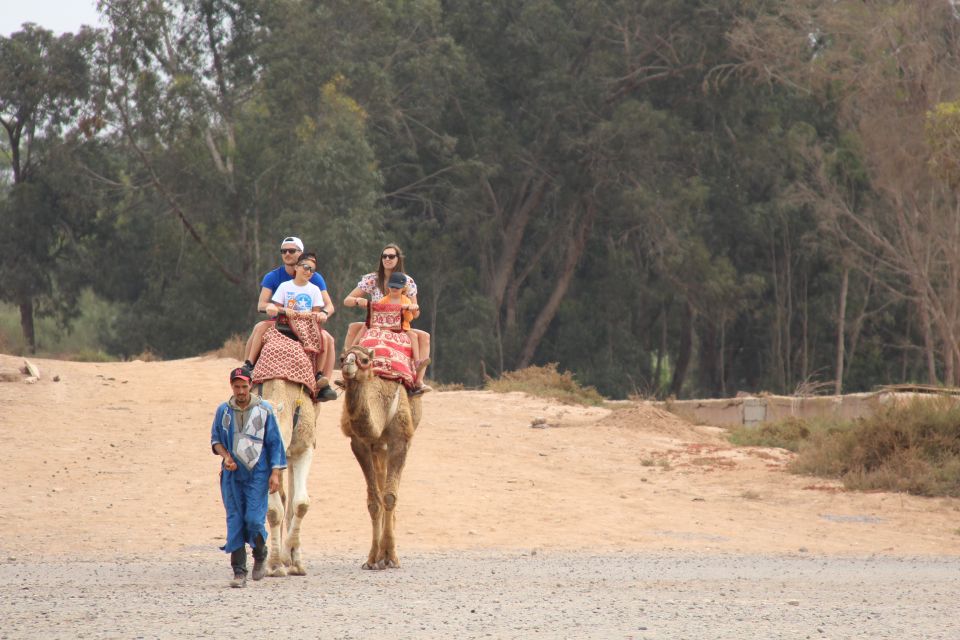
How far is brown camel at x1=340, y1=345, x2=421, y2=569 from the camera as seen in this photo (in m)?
11.0

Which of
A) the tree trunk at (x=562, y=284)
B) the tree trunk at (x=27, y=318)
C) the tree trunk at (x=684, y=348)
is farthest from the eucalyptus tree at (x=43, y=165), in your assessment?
the tree trunk at (x=684, y=348)

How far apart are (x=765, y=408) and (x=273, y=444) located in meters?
18.2

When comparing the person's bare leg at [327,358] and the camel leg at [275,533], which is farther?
the person's bare leg at [327,358]

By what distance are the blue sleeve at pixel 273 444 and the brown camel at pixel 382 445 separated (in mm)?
848

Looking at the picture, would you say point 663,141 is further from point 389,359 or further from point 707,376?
point 389,359

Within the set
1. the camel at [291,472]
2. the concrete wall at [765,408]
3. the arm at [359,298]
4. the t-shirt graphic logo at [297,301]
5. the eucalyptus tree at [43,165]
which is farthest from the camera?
the eucalyptus tree at [43,165]

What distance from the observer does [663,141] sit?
1678 inches

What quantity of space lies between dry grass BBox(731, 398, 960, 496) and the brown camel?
845 centimetres

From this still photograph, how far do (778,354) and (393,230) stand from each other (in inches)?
531

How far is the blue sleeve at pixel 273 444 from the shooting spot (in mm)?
10125

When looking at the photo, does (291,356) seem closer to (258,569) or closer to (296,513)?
(296,513)

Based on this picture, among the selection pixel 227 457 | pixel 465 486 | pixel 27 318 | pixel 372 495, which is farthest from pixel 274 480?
pixel 27 318

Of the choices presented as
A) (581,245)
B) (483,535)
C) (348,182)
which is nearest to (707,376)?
(581,245)

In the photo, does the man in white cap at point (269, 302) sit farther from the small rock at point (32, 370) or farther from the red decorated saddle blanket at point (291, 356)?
the small rock at point (32, 370)
